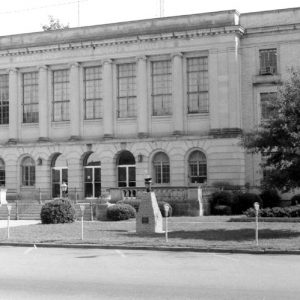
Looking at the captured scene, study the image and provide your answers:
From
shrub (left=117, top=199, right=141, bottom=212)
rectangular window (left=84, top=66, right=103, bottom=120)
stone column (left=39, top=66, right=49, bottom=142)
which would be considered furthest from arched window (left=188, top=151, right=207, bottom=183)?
stone column (left=39, top=66, right=49, bottom=142)

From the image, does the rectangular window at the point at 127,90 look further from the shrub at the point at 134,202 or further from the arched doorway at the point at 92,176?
the shrub at the point at 134,202

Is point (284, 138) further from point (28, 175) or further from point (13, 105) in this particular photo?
point (13, 105)

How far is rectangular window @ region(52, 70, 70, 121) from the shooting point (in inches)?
1989

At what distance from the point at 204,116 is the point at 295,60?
7.56 meters

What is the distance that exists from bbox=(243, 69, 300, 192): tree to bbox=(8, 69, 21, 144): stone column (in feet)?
96.2

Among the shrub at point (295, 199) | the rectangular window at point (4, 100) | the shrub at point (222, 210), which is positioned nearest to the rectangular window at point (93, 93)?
the rectangular window at point (4, 100)

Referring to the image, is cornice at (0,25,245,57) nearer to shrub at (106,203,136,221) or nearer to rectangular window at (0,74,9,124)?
rectangular window at (0,74,9,124)

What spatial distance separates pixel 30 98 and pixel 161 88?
1116 cm

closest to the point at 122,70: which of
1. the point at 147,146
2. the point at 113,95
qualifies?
the point at 113,95

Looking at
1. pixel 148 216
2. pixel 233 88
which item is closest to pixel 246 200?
pixel 233 88

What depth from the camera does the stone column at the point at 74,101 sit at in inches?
1954

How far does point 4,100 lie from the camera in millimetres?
52344

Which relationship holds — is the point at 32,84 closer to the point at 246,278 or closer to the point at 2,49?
the point at 2,49

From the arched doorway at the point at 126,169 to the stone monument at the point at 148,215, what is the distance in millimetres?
21486
